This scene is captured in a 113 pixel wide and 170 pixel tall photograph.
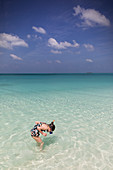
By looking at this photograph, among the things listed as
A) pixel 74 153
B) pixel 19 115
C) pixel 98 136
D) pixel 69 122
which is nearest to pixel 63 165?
pixel 74 153

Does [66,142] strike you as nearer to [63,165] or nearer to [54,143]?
[54,143]

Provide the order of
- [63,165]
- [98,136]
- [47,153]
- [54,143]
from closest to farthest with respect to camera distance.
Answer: [63,165]
[47,153]
[54,143]
[98,136]

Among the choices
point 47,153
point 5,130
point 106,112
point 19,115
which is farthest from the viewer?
point 106,112

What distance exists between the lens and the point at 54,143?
4738mm

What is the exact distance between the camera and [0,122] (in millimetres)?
6551

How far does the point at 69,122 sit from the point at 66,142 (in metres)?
1.80

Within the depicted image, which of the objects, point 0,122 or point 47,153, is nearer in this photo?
→ point 47,153

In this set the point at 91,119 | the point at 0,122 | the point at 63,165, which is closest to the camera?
the point at 63,165

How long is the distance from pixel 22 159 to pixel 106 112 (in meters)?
5.80

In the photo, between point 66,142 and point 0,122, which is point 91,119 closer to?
point 66,142

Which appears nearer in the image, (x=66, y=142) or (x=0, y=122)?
(x=66, y=142)

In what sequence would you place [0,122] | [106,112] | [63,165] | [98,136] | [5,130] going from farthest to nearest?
[106,112] < [0,122] < [5,130] < [98,136] < [63,165]

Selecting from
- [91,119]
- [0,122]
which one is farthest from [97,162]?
[0,122]

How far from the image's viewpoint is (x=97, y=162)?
12.6 feet
